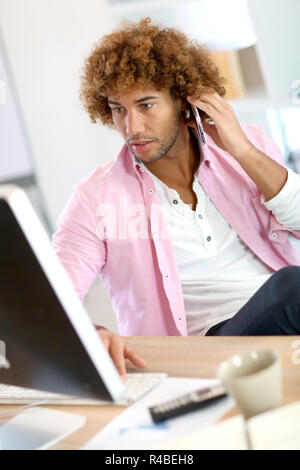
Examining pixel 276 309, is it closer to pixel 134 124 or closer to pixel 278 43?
pixel 134 124

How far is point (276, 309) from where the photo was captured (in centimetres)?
115

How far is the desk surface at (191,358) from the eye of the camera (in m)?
0.85

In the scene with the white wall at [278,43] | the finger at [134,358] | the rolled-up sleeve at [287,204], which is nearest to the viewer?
the finger at [134,358]

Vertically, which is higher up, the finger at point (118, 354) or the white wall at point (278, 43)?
the white wall at point (278, 43)

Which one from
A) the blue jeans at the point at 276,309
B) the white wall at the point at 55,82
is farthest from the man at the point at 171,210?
the white wall at the point at 55,82

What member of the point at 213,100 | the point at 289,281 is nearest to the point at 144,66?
the point at 213,100

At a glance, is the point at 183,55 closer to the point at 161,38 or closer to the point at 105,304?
the point at 161,38

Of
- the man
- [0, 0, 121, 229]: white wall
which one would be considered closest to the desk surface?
the man

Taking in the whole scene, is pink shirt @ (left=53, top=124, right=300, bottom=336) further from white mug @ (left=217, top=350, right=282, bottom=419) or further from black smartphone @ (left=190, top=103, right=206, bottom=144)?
white mug @ (left=217, top=350, right=282, bottom=419)

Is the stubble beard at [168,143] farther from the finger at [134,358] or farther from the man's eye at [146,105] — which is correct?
the finger at [134,358]

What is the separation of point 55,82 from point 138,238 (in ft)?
4.70

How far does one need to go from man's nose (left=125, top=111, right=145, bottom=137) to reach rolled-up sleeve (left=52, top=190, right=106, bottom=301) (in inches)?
8.6

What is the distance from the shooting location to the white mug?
66cm

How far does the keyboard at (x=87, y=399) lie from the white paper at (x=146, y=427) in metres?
0.03
